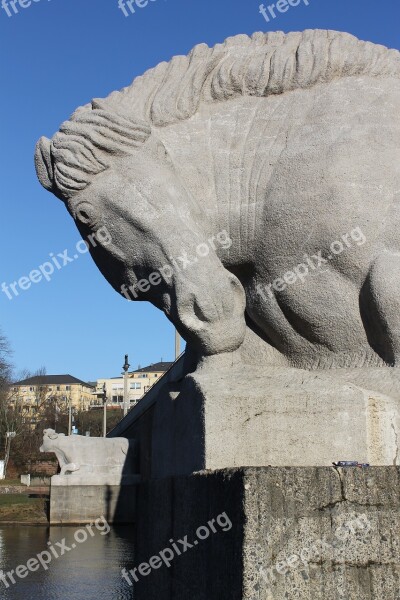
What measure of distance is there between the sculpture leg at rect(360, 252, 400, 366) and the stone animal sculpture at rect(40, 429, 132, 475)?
1440cm

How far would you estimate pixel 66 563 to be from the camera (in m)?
9.54

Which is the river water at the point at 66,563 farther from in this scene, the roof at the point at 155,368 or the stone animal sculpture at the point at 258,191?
the roof at the point at 155,368

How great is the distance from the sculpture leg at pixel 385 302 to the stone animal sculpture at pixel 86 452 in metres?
14.4

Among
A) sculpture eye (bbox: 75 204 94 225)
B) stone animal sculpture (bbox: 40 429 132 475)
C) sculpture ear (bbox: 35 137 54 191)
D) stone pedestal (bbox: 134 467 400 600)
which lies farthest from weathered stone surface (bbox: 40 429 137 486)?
stone pedestal (bbox: 134 467 400 600)

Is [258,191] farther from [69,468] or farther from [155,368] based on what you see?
[155,368]

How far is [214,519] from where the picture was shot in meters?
2.54

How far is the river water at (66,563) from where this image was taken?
692 cm

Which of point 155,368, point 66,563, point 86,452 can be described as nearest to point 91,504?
point 86,452

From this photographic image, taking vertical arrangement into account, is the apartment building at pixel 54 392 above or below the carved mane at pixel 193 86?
above

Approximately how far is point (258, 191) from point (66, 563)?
25.4 feet

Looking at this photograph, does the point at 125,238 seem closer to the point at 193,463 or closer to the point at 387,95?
the point at 193,463

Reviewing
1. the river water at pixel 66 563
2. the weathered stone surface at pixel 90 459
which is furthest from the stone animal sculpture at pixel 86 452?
the river water at pixel 66 563

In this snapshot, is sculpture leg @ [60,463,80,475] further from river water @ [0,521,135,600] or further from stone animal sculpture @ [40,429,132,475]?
river water @ [0,521,135,600]

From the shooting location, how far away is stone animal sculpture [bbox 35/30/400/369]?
3053 millimetres
